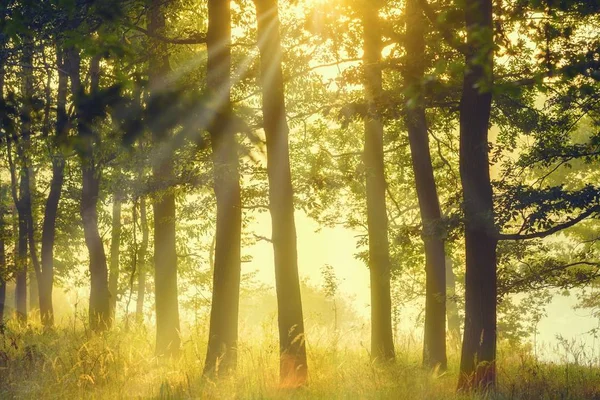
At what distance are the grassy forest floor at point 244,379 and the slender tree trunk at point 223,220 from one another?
614 millimetres

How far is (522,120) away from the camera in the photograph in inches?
567

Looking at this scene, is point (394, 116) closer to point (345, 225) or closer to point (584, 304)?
point (345, 225)

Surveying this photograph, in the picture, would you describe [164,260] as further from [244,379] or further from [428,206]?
[428,206]

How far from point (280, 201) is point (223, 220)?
1.40m

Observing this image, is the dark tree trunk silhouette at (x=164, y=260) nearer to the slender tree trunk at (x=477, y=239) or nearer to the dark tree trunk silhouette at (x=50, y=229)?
the dark tree trunk silhouette at (x=50, y=229)

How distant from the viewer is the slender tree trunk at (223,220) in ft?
40.5

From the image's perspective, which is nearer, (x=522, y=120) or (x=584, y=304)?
(x=522, y=120)

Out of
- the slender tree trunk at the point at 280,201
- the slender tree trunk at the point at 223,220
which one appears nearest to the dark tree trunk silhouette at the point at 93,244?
the slender tree trunk at the point at 223,220

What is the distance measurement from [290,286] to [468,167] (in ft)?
11.1

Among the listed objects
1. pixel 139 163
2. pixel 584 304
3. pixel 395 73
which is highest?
pixel 395 73

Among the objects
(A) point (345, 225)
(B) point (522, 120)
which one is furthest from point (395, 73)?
(A) point (345, 225)

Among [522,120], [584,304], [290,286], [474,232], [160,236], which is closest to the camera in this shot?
[474,232]

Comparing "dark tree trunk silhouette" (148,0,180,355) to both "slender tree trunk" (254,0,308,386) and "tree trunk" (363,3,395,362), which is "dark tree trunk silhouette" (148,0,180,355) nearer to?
"slender tree trunk" (254,0,308,386)

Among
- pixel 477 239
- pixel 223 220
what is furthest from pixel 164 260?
pixel 477 239
